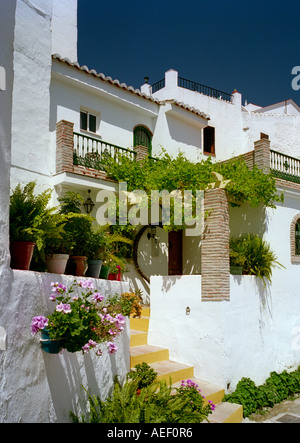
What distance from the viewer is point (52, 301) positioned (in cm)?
432

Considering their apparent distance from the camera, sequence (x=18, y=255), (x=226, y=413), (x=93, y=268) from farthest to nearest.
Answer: (x=226, y=413) → (x=93, y=268) → (x=18, y=255)

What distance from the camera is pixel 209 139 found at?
16.7 m

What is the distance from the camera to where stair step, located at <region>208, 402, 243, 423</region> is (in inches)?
260

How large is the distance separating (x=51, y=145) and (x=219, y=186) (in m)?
4.80

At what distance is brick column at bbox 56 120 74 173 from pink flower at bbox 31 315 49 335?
653 centimetres

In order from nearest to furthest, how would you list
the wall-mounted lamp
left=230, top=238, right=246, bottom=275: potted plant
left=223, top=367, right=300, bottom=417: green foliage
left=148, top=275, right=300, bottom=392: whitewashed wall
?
left=223, top=367, right=300, bottom=417: green foliage → left=148, top=275, right=300, bottom=392: whitewashed wall → left=230, top=238, right=246, bottom=275: potted plant → the wall-mounted lamp

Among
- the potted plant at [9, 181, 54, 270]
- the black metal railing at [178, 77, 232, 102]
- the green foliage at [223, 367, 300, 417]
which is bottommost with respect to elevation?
the green foliage at [223, 367, 300, 417]

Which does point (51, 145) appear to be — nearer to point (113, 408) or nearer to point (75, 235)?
point (75, 235)

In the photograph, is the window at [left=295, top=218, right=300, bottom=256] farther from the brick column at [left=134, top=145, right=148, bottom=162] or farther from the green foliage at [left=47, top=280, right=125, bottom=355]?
the green foliage at [left=47, top=280, right=125, bottom=355]

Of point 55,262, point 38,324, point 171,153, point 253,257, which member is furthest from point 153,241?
point 38,324

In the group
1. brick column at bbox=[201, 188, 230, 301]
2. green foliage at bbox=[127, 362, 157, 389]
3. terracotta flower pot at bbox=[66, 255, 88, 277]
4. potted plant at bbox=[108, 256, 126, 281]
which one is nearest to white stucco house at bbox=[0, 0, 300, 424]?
brick column at bbox=[201, 188, 230, 301]

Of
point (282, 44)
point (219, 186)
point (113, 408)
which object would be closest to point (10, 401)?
point (113, 408)

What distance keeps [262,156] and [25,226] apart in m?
8.04

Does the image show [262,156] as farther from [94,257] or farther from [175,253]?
[94,257]
